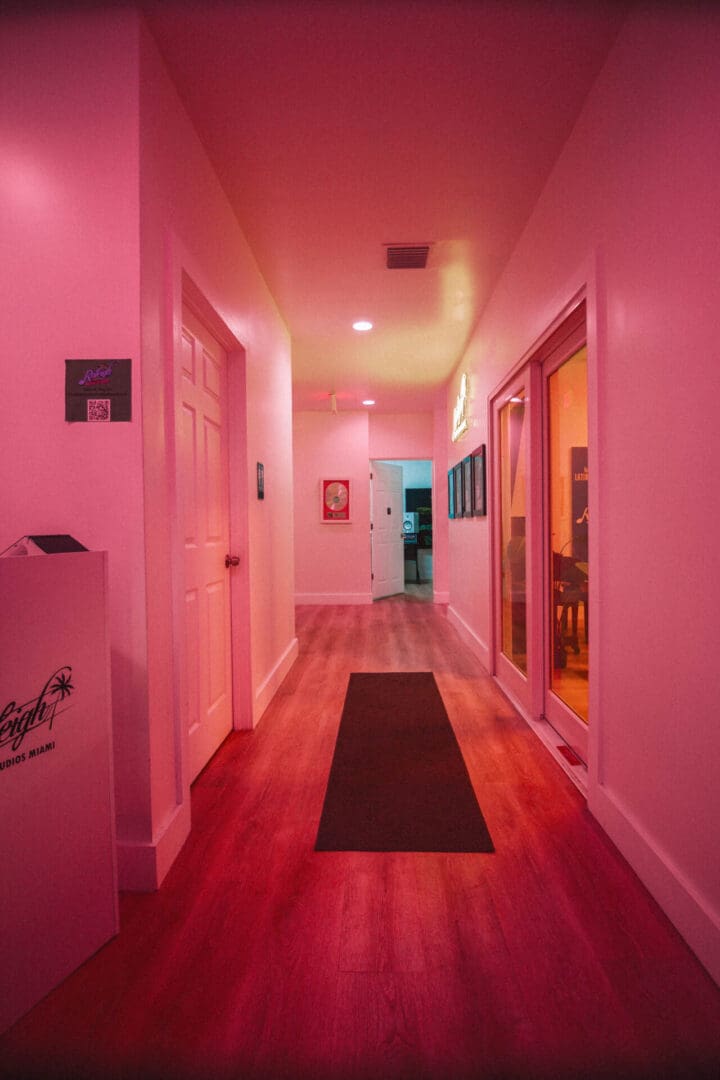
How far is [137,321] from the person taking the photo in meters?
1.68

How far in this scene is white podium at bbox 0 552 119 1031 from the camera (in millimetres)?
1241

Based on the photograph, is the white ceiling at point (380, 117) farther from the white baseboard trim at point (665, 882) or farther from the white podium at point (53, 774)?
the white baseboard trim at point (665, 882)

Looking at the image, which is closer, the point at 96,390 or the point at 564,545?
the point at 96,390

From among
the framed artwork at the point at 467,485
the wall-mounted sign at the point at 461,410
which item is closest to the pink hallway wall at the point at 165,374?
the framed artwork at the point at 467,485

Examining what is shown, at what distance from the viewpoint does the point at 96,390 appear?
168 cm

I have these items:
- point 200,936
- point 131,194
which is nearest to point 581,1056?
point 200,936

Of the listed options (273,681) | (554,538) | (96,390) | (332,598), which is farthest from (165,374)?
(332,598)

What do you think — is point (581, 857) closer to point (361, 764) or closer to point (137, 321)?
point (361, 764)

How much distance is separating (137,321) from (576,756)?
8.55 ft

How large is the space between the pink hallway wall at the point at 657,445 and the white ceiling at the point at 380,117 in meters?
0.24

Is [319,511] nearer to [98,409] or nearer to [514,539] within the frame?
[514,539]

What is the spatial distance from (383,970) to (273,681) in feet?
8.00

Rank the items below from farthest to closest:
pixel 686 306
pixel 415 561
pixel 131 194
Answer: pixel 415 561
pixel 131 194
pixel 686 306

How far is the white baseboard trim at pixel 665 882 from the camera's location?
1.37 meters
